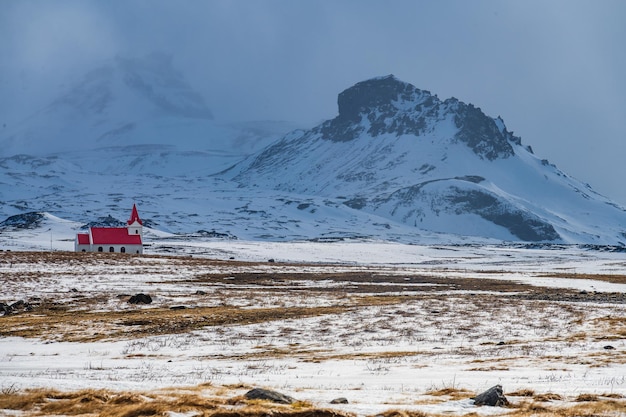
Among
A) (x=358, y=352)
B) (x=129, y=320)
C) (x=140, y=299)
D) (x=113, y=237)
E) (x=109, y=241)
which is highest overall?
Result: (x=113, y=237)

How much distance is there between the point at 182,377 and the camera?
22.3 metres

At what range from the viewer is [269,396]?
1633 cm

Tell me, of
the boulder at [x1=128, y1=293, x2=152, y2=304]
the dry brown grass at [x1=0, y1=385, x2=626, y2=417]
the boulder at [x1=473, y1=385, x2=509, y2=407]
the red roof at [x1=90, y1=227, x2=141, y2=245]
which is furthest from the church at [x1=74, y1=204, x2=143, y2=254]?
the boulder at [x1=473, y1=385, x2=509, y2=407]

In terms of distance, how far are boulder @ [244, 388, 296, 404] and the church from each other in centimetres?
12108

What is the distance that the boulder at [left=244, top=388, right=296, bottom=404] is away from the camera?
1620 cm

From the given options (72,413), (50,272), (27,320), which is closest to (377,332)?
(27,320)

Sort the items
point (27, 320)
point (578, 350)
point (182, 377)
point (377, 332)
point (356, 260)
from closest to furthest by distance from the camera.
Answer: point (182, 377)
point (578, 350)
point (377, 332)
point (27, 320)
point (356, 260)

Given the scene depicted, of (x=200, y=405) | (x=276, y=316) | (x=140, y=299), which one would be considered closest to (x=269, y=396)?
(x=200, y=405)

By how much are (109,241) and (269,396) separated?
12288 centimetres

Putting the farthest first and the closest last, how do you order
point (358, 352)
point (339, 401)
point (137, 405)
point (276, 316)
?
point (276, 316) → point (358, 352) → point (339, 401) → point (137, 405)

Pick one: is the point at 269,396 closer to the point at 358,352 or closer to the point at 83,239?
the point at 358,352

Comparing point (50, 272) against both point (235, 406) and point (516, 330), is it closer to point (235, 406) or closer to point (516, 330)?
point (516, 330)

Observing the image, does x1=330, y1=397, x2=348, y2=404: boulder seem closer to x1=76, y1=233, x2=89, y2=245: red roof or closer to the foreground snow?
the foreground snow

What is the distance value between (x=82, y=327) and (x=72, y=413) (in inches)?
918
